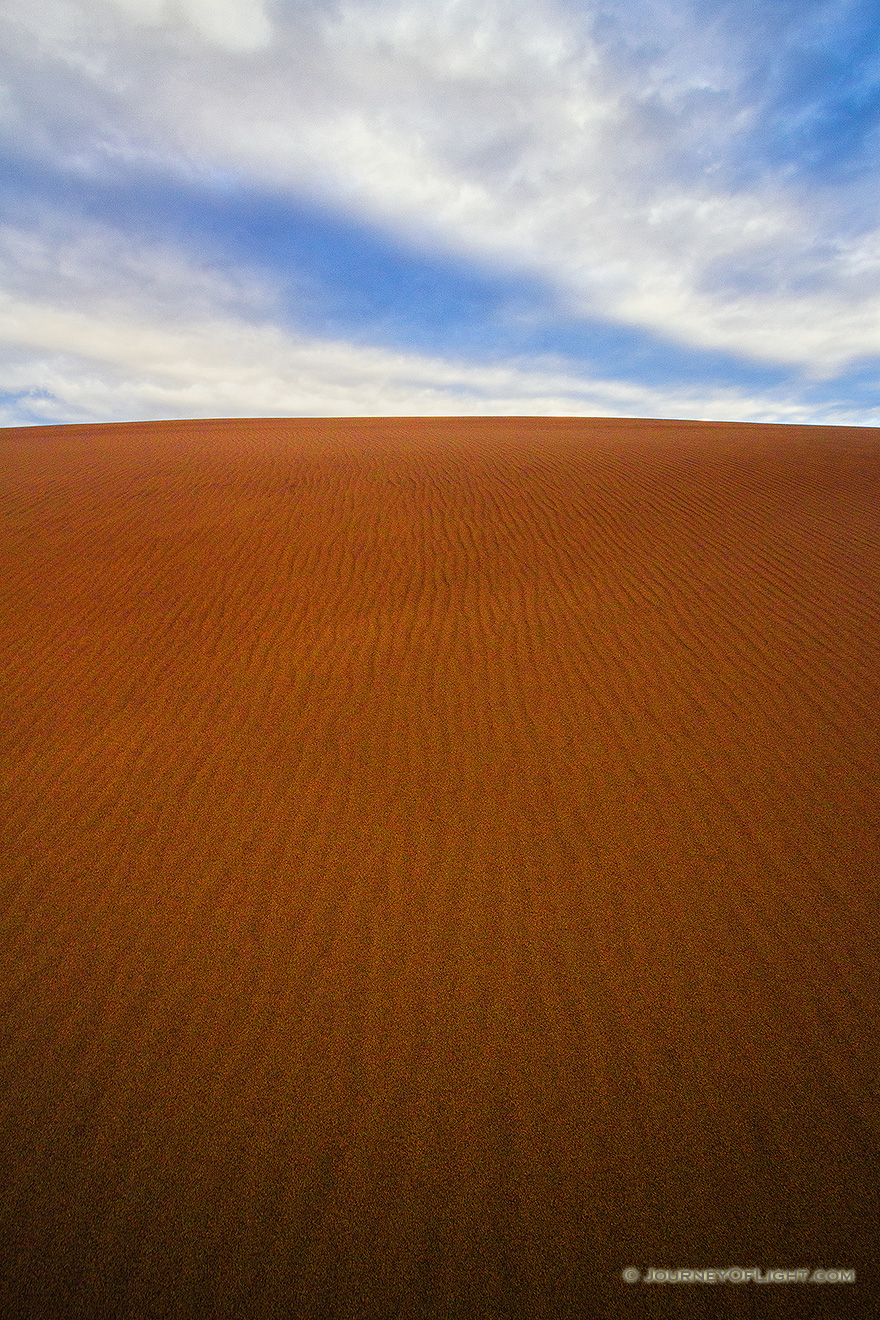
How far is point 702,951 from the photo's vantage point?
9.93 feet

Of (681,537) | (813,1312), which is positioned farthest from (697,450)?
(813,1312)

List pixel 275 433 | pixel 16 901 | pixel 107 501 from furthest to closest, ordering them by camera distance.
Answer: pixel 275 433 → pixel 107 501 → pixel 16 901

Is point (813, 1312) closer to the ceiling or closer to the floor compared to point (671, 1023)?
closer to the floor

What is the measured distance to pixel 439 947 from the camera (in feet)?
10.1

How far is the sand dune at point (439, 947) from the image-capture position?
208 cm

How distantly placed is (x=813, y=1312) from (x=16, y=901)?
387 centimetres

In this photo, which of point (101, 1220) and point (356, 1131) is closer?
point (101, 1220)

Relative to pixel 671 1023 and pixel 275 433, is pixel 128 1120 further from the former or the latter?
pixel 275 433

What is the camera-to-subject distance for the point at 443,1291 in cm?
199

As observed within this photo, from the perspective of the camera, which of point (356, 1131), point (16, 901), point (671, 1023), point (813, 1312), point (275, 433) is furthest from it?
point (275, 433)

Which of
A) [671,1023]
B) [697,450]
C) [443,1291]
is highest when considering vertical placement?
[697,450]

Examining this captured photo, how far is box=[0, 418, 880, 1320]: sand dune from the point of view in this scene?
208 centimetres

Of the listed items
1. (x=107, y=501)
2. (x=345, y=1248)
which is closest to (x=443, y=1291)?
(x=345, y=1248)

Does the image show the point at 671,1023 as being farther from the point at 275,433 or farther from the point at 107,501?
the point at 275,433
